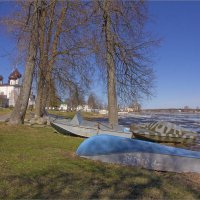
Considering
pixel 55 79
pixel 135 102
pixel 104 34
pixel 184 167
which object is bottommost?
pixel 184 167

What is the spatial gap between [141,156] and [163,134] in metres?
9.20

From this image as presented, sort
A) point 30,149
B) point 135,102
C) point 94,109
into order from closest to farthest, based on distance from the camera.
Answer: point 30,149
point 135,102
point 94,109

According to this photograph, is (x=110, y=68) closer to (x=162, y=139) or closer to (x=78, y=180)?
(x=162, y=139)

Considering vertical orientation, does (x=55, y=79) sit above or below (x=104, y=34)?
below

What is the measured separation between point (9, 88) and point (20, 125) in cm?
12739

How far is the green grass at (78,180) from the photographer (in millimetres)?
5637

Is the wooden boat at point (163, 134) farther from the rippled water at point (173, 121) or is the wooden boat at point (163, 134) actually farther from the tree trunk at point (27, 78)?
the rippled water at point (173, 121)

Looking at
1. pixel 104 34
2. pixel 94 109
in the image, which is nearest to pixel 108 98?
pixel 104 34

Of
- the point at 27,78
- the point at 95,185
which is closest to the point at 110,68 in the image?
the point at 27,78

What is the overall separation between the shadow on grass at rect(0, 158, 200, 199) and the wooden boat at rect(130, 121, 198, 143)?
912 cm

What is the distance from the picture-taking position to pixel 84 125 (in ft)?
53.4

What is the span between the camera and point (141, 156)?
8727 millimetres

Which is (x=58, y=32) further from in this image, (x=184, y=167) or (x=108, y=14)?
(x=184, y=167)

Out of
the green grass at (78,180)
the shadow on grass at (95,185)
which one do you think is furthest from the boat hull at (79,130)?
the shadow on grass at (95,185)
